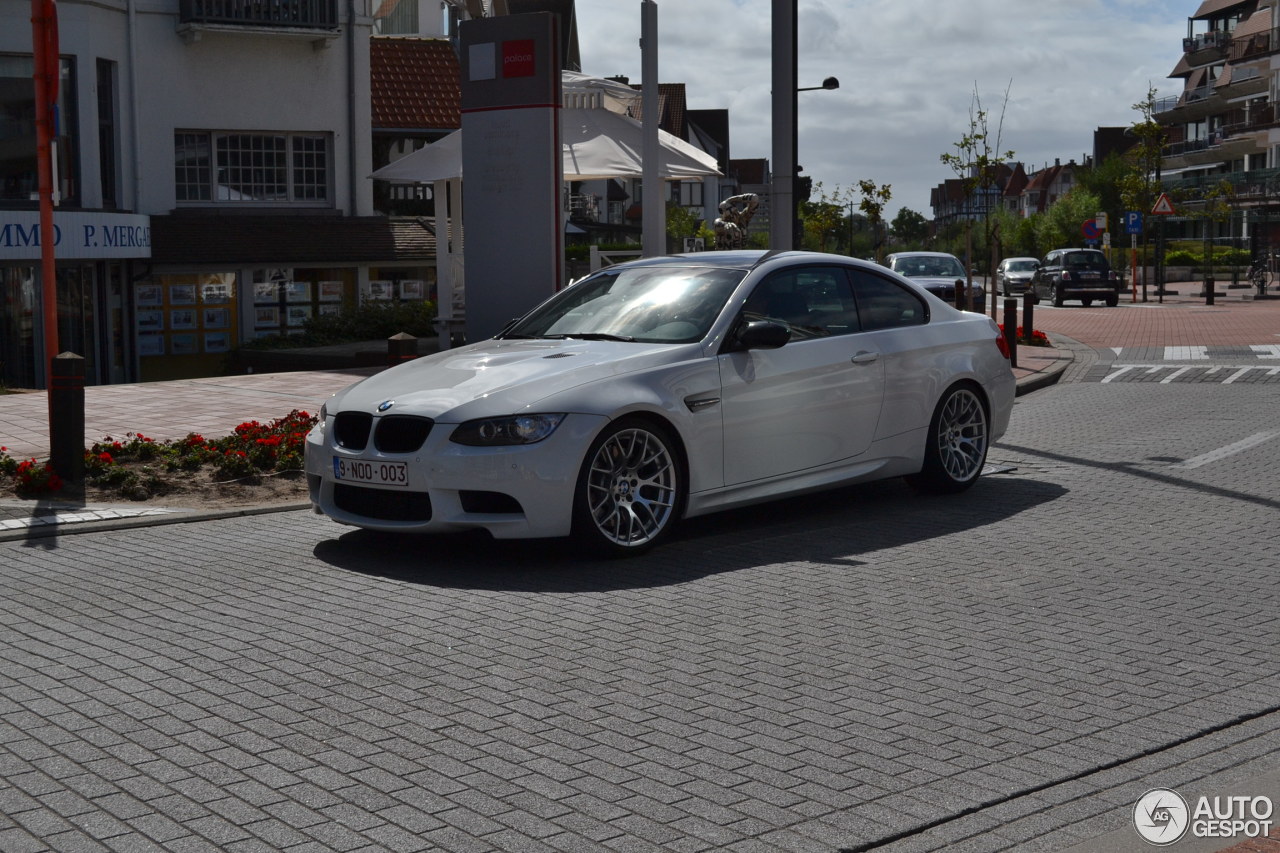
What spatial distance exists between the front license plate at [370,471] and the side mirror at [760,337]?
197 centimetres

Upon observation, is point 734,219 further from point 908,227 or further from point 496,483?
point 908,227

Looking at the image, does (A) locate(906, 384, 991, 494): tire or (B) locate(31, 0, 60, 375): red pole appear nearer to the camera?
(A) locate(906, 384, 991, 494): tire

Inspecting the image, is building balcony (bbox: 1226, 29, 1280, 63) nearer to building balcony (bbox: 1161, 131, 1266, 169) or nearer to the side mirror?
building balcony (bbox: 1161, 131, 1266, 169)

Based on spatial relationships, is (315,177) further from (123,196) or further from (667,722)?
(667,722)

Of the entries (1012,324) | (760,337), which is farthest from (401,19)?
(760,337)

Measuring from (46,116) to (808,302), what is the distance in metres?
6.43

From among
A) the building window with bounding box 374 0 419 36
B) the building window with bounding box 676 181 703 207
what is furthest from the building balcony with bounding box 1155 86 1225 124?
the building window with bounding box 374 0 419 36

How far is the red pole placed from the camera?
1127cm

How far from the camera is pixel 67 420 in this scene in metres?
9.79

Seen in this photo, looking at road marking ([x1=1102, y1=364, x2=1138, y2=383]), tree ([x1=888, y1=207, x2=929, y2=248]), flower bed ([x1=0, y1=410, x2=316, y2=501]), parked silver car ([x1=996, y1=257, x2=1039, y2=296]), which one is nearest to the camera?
flower bed ([x1=0, y1=410, x2=316, y2=501])

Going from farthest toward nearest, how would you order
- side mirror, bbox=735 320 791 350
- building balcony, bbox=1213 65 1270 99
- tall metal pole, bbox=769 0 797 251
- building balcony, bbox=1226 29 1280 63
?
building balcony, bbox=1213 65 1270 99 → building balcony, bbox=1226 29 1280 63 → tall metal pole, bbox=769 0 797 251 → side mirror, bbox=735 320 791 350

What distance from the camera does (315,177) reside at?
2919 cm

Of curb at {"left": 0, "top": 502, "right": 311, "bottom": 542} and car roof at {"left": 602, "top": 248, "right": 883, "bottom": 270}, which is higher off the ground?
car roof at {"left": 602, "top": 248, "right": 883, "bottom": 270}

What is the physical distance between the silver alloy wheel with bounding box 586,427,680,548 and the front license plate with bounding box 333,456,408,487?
92 cm
